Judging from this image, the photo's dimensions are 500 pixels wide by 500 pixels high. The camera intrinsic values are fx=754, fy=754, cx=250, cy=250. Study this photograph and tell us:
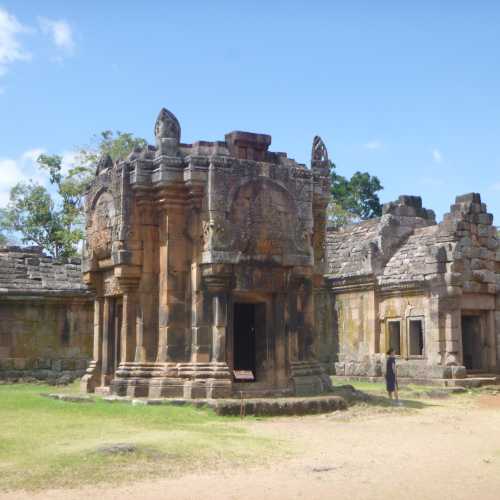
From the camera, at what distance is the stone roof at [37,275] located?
20.5 metres

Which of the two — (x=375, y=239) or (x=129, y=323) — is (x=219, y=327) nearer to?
(x=129, y=323)

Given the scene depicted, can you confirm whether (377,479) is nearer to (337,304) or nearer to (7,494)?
(7,494)

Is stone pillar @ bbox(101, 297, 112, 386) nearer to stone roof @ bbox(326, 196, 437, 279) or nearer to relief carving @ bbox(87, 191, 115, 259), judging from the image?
relief carving @ bbox(87, 191, 115, 259)

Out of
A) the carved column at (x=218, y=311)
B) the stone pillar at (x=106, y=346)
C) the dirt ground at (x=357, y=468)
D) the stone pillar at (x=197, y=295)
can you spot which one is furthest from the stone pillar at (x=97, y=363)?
the dirt ground at (x=357, y=468)

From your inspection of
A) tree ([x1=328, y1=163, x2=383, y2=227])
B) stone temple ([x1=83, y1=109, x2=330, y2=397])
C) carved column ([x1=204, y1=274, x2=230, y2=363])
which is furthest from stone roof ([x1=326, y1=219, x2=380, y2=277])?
tree ([x1=328, y1=163, x2=383, y2=227])

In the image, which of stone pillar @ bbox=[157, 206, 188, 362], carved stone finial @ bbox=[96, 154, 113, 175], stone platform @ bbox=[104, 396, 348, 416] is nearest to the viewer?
stone platform @ bbox=[104, 396, 348, 416]

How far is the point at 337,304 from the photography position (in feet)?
77.6

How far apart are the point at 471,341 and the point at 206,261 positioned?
11.1 m

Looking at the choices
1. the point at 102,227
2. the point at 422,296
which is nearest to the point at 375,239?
the point at 422,296

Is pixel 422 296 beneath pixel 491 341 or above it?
above

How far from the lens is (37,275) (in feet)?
69.7

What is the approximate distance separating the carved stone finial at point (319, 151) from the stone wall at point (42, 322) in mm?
8083

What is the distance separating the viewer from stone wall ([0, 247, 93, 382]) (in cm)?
2025

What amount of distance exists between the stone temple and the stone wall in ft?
19.0
